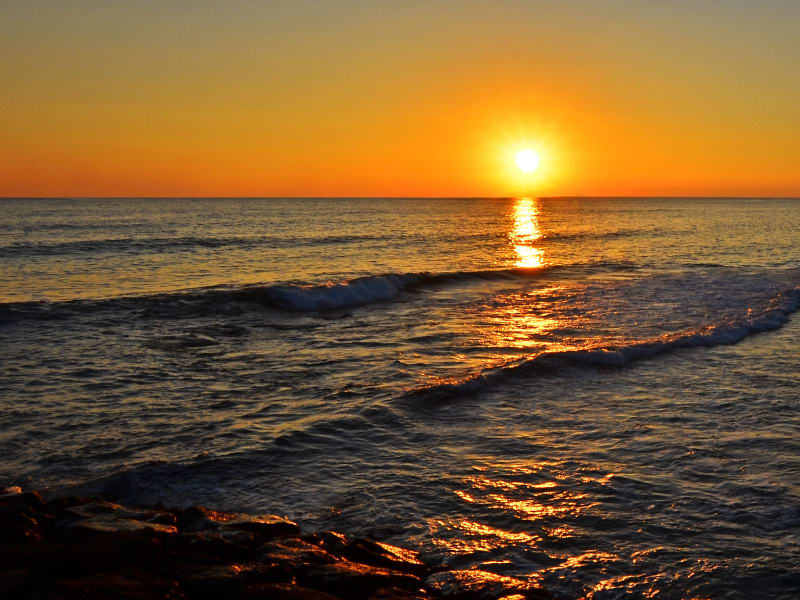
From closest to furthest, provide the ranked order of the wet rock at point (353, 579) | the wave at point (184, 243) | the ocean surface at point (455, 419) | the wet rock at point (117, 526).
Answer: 1. the wet rock at point (353, 579)
2. the wet rock at point (117, 526)
3. the ocean surface at point (455, 419)
4. the wave at point (184, 243)

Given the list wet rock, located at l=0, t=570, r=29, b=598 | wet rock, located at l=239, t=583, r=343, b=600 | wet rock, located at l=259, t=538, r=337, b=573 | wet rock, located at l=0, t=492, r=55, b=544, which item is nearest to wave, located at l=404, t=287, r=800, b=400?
wet rock, located at l=259, t=538, r=337, b=573

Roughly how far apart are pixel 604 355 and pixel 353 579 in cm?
1017

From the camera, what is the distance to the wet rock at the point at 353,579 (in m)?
5.61

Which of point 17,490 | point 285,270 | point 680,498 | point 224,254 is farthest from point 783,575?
point 224,254

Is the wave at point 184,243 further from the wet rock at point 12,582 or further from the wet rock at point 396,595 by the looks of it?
the wet rock at point 396,595

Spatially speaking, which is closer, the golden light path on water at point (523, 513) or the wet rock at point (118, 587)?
the wet rock at point (118, 587)

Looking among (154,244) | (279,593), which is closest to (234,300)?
(279,593)

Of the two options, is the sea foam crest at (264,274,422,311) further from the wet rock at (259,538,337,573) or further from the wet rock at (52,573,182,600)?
the wet rock at (52,573,182,600)

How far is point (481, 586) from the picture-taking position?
604cm

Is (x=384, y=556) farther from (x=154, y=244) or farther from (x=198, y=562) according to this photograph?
(x=154, y=244)

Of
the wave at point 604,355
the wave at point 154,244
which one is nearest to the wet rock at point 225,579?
the wave at point 604,355

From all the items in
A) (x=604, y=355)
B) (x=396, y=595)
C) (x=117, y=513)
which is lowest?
(x=396, y=595)

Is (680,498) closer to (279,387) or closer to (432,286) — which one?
(279,387)

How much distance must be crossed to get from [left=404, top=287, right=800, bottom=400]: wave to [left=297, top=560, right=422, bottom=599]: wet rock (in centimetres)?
591
